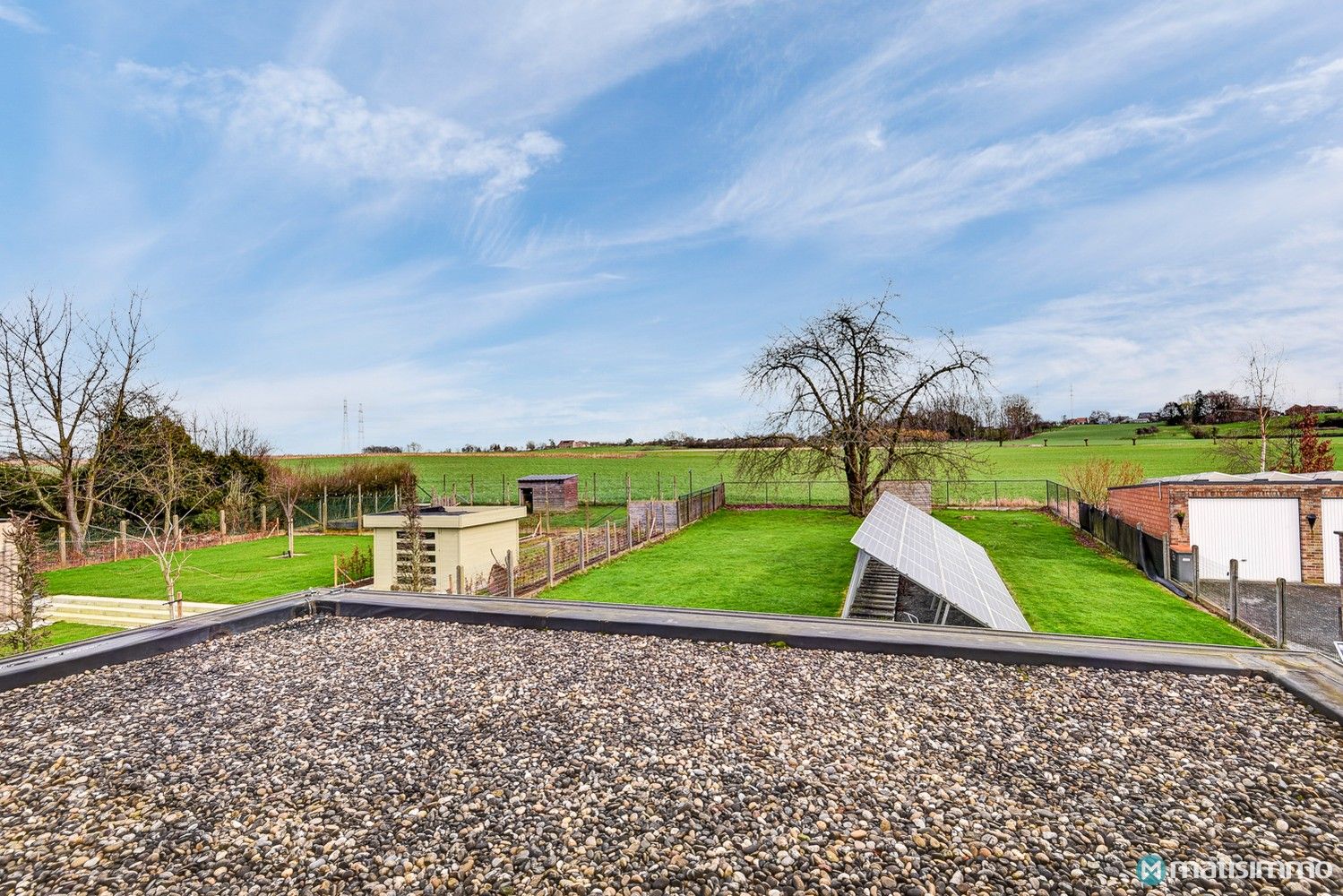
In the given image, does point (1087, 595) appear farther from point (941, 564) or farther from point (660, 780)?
point (660, 780)

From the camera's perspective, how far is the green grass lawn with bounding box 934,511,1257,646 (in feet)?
26.3

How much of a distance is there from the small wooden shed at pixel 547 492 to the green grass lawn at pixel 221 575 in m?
7.45

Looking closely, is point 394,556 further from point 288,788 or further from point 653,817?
point 653,817

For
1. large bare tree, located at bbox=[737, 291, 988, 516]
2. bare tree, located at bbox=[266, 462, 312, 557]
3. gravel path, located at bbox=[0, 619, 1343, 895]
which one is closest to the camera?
gravel path, located at bbox=[0, 619, 1343, 895]

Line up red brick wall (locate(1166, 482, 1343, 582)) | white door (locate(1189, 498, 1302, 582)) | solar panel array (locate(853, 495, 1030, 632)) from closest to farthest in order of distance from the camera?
solar panel array (locate(853, 495, 1030, 632)) → red brick wall (locate(1166, 482, 1343, 582)) → white door (locate(1189, 498, 1302, 582))

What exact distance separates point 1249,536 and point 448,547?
16.1 meters

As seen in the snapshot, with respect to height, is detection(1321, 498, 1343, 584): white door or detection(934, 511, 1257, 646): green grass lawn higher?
detection(1321, 498, 1343, 584): white door

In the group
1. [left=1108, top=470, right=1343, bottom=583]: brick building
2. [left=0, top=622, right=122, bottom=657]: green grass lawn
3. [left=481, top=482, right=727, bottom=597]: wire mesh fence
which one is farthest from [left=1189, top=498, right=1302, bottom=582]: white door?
[left=0, top=622, right=122, bottom=657]: green grass lawn

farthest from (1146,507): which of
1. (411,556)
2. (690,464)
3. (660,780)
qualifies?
(690,464)

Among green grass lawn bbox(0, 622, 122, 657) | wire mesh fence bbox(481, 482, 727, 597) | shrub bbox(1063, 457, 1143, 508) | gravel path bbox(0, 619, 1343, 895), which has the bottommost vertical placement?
green grass lawn bbox(0, 622, 122, 657)

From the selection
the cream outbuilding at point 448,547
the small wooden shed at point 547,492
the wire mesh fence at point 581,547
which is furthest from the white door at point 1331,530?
the small wooden shed at point 547,492

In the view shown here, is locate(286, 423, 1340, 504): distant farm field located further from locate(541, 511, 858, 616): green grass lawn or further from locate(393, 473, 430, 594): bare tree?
locate(393, 473, 430, 594): bare tree

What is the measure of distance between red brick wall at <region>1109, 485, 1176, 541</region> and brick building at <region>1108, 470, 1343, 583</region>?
0.04 metres

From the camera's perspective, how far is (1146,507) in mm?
13727
